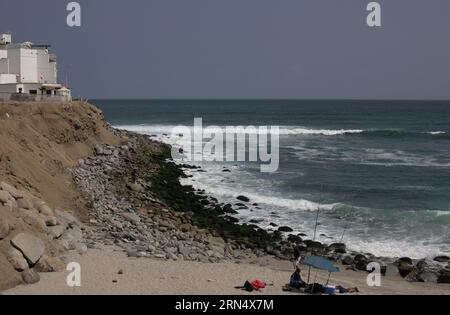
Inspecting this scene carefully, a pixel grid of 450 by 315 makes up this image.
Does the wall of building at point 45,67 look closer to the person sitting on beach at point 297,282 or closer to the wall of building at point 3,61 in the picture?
the wall of building at point 3,61

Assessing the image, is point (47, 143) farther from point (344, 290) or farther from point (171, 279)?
point (344, 290)

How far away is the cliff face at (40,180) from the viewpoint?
13.4 m

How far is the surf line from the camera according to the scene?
1599 inches

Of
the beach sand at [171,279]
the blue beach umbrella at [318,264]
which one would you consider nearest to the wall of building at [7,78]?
the beach sand at [171,279]

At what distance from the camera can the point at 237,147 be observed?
48938mm

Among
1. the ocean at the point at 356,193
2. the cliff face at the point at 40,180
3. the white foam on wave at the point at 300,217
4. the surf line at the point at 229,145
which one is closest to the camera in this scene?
the cliff face at the point at 40,180

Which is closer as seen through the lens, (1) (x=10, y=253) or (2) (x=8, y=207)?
(1) (x=10, y=253)

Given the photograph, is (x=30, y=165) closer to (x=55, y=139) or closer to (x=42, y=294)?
(x=55, y=139)

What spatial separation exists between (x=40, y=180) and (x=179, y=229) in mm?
5575

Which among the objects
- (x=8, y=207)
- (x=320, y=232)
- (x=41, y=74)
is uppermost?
(x=41, y=74)

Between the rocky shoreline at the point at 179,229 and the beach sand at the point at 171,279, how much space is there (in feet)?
2.83

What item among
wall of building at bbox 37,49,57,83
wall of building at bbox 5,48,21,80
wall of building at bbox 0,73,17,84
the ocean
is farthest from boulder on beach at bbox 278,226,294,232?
wall of building at bbox 5,48,21,80

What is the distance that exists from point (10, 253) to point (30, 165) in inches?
347

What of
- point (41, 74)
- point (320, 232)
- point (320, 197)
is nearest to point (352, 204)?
point (320, 197)
